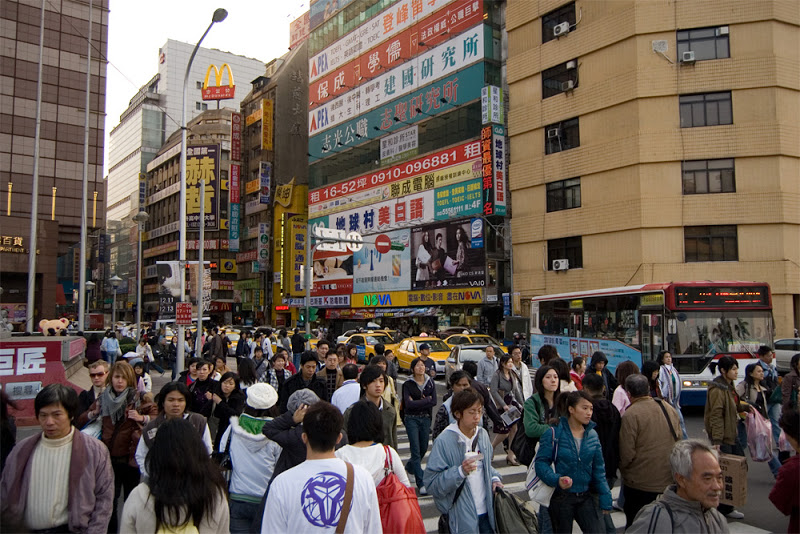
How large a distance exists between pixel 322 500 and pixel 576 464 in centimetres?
221

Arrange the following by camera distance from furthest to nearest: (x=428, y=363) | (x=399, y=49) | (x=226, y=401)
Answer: (x=399, y=49), (x=428, y=363), (x=226, y=401)

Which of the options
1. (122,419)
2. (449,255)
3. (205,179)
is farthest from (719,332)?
(205,179)

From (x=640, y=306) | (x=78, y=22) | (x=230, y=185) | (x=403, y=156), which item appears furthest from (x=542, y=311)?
(x=230, y=185)

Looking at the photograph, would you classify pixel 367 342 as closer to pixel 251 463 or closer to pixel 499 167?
pixel 499 167

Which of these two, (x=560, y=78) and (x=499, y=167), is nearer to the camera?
(x=560, y=78)

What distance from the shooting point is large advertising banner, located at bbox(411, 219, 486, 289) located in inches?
1410

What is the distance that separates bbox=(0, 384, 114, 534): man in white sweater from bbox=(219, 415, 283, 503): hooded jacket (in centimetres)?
91

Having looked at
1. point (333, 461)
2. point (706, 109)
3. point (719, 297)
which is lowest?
point (333, 461)

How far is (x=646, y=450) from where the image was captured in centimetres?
502

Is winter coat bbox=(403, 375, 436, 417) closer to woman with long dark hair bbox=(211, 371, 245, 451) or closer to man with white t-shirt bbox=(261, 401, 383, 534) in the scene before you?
woman with long dark hair bbox=(211, 371, 245, 451)

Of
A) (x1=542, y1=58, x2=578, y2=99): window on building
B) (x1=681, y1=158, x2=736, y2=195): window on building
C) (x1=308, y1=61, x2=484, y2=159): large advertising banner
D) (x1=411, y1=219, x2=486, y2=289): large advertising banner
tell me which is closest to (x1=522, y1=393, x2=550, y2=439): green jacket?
(x1=681, y1=158, x2=736, y2=195): window on building

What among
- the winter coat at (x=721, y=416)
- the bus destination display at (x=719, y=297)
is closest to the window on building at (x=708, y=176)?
the bus destination display at (x=719, y=297)

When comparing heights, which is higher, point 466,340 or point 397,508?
point 397,508

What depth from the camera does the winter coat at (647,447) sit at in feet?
16.3
